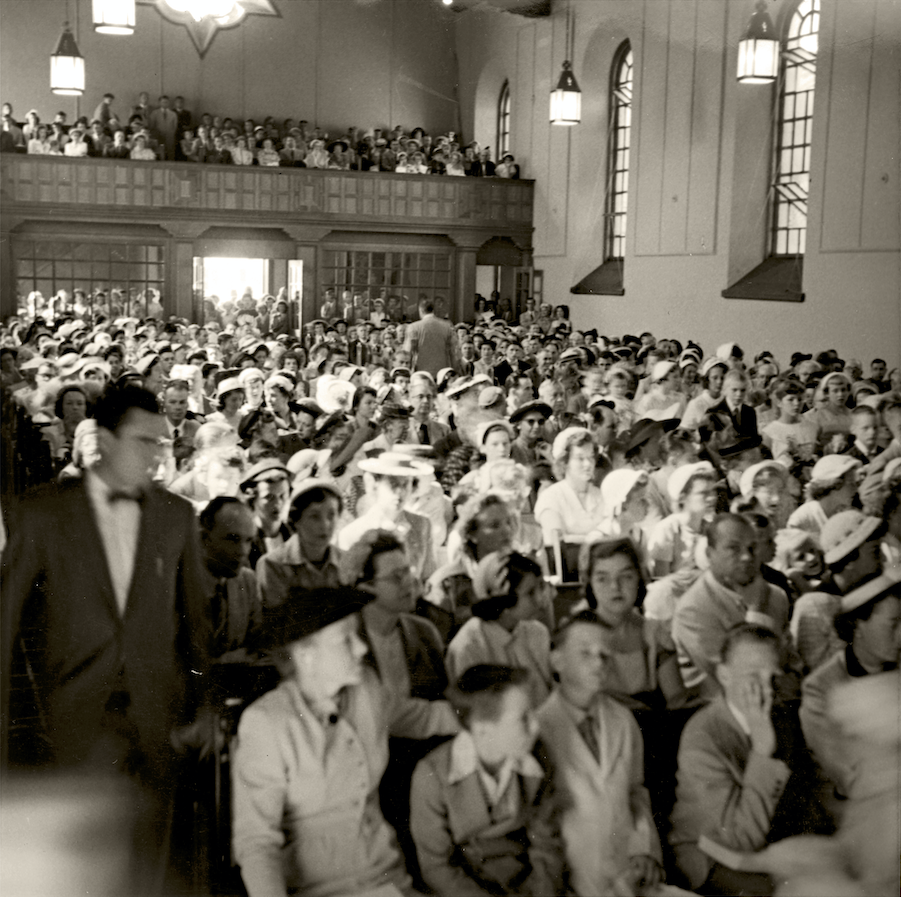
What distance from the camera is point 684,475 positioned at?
250 inches

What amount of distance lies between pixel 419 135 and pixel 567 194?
148 inches

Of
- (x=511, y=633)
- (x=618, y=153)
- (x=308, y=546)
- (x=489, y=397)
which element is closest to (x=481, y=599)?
(x=511, y=633)

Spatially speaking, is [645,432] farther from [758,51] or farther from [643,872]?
[758,51]

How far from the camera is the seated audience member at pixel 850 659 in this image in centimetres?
414

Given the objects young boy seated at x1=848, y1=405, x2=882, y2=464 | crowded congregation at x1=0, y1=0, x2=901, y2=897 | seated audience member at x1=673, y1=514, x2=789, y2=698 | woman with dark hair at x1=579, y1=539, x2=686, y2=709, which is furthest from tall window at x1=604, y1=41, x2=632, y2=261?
woman with dark hair at x1=579, y1=539, x2=686, y2=709

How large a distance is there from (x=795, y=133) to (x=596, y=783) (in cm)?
1634

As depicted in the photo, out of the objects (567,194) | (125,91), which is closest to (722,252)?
(567,194)

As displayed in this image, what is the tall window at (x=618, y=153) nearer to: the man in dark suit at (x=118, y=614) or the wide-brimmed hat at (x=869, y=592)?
the wide-brimmed hat at (x=869, y=592)

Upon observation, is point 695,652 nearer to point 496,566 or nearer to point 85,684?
point 496,566

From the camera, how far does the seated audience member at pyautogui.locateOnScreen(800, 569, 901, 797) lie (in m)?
4.14

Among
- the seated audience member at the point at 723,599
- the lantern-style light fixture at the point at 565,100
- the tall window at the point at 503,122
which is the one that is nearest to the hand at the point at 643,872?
the seated audience member at the point at 723,599

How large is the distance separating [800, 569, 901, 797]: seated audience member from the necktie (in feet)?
2.70

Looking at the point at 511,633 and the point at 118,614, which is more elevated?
the point at 118,614

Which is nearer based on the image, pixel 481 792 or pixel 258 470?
pixel 481 792
